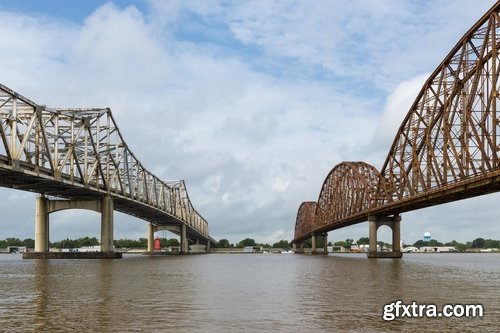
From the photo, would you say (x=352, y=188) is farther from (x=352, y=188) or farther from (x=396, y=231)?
(x=396, y=231)

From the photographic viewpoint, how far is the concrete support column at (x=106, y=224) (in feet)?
354

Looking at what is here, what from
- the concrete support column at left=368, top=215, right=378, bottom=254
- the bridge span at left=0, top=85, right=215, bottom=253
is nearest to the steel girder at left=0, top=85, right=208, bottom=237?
the bridge span at left=0, top=85, right=215, bottom=253

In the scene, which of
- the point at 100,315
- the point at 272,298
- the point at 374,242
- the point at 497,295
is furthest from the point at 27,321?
the point at 374,242

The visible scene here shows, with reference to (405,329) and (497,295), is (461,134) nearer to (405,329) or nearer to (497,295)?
(497,295)

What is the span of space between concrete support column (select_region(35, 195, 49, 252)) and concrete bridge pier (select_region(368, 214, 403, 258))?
194 ft

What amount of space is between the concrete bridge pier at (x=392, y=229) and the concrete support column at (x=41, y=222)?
59.1 metres

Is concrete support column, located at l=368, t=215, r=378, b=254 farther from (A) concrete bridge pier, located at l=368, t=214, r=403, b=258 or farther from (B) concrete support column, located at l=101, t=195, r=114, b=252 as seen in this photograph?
(B) concrete support column, located at l=101, t=195, r=114, b=252

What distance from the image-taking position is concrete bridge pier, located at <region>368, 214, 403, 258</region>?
127688 mm

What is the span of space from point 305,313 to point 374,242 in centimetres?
10244

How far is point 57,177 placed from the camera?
88.3m

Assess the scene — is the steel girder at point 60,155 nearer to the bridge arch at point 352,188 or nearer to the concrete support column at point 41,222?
the concrete support column at point 41,222

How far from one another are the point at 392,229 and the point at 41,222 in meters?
64.8

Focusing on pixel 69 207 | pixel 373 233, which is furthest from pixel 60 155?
pixel 373 233

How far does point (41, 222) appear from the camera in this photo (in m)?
109
